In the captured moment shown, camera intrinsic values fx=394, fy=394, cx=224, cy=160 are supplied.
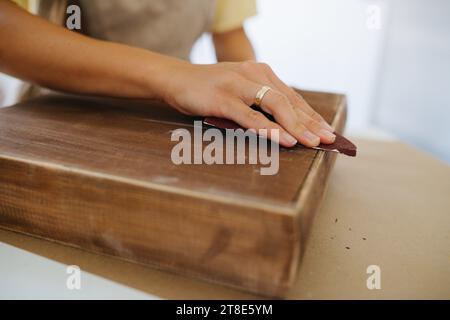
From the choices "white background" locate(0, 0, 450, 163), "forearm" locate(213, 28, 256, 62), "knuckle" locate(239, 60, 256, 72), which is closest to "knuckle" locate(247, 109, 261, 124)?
"knuckle" locate(239, 60, 256, 72)

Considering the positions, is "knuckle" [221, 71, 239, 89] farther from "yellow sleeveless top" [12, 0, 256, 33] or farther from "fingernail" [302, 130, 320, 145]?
"yellow sleeveless top" [12, 0, 256, 33]

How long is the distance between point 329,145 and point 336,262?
0.55 feet

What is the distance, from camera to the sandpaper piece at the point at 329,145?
0.56 m

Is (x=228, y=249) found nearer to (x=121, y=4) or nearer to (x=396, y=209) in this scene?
(x=396, y=209)

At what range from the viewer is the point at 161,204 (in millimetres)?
433

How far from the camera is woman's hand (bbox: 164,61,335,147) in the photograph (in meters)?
0.58

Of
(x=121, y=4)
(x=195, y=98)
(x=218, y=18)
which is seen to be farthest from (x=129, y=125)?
(x=218, y=18)

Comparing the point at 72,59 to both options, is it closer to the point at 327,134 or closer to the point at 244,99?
the point at 244,99

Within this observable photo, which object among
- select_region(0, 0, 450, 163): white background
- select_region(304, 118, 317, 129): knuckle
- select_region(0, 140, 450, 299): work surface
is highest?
select_region(0, 0, 450, 163): white background

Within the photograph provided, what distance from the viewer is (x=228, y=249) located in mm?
427

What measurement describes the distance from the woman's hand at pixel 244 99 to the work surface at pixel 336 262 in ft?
0.50

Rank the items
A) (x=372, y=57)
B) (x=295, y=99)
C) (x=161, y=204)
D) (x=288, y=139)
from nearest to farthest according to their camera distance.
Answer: (x=161, y=204), (x=288, y=139), (x=295, y=99), (x=372, y=57)

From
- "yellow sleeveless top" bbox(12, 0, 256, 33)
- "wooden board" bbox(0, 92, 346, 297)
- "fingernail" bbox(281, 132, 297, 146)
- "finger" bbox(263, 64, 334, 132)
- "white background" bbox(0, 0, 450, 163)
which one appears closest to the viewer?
"wooden board" bbox(0, 92, 346, 297)

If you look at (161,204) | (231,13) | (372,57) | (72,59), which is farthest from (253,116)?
(372,57)
